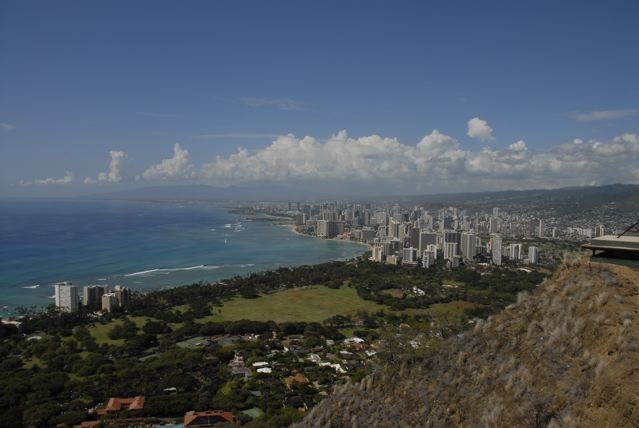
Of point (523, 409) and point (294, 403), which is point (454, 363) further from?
point (294, 403)

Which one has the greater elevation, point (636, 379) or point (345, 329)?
point (636, 379)

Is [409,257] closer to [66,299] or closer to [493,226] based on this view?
[66,299]

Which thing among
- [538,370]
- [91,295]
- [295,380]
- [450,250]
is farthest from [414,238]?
[538,370]

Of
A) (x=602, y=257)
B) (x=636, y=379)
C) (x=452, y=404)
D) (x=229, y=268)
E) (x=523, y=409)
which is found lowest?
(x=229, y=268)

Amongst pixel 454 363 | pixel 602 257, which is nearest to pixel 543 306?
pixel 602 257

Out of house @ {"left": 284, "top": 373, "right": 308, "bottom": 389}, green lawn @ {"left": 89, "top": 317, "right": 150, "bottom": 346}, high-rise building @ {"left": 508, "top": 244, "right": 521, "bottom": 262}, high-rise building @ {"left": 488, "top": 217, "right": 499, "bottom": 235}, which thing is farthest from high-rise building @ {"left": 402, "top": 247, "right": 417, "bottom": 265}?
house @ {"left": 284, "top": 373, "right": 308, "bottom": 389}

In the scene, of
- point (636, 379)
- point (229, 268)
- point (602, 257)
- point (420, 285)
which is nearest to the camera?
point (636, 379)

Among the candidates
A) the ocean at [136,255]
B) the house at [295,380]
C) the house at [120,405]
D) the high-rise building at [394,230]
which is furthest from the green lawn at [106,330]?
the high-rise building at [394,230]
